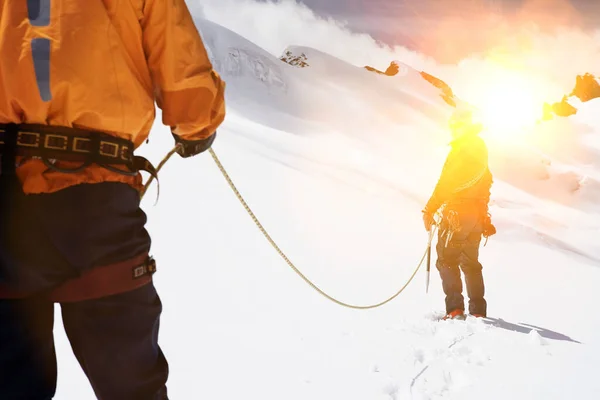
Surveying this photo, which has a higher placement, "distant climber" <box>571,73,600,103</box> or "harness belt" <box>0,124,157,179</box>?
"harness belt" <box>0,124,157,179</box>

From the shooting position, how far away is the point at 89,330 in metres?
1.27

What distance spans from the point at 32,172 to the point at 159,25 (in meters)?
0.53

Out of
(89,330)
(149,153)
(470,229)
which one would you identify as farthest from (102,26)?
(149,153)

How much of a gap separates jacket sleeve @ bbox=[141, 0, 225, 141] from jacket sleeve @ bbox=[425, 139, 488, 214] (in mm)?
3269

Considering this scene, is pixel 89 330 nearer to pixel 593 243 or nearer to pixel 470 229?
pixel 470 229

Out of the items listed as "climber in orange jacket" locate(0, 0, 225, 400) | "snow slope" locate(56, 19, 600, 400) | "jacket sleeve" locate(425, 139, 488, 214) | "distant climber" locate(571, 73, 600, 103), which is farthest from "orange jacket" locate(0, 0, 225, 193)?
"distant climber" locate(571, 73, 600, 103)

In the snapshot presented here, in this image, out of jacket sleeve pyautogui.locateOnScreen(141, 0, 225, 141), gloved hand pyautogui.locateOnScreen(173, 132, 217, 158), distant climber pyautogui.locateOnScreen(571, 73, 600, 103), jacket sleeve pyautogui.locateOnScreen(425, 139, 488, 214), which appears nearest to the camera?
jacket sleeve pyautogui.locateOnScreen(141, 0, 225, 141)

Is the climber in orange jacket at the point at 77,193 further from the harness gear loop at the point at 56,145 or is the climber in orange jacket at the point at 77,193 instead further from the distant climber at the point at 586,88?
the distant climber at the point at 586,88

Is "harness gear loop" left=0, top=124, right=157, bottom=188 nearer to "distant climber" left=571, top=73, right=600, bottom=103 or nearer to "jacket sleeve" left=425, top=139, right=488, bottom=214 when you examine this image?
"jacket sleeve" left=425, top=139, right=488, bottom=214

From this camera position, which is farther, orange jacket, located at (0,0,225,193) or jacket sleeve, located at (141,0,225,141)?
jacket sleeve, located at (141,0,225,141)

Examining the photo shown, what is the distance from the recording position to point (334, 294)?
4.82m

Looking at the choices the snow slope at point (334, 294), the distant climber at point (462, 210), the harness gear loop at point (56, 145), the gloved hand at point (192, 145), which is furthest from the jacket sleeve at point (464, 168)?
the harness gear loop at point (56, 145)

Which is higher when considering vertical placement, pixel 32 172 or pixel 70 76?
pixel 70 76

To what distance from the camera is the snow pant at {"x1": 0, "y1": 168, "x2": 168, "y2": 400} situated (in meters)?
1.19
